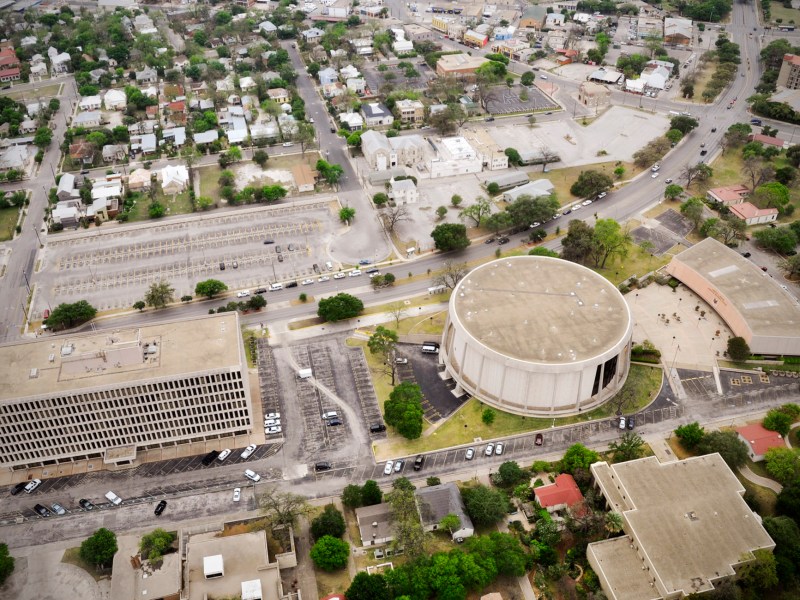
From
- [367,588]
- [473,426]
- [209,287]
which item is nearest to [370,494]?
[367,588]

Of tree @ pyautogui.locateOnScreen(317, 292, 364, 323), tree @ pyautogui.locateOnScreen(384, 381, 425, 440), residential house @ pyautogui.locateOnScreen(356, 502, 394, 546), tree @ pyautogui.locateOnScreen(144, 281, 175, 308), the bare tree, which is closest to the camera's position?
residential house @ pyautogui.locateOnScreen(356, 502, 394, 546)

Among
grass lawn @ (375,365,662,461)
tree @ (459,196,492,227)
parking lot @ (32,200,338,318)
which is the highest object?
tree @ (459,196,492,227)

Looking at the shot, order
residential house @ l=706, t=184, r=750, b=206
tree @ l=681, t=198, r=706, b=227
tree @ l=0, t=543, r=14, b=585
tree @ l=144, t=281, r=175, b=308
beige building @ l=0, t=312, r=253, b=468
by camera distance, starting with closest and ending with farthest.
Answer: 1. tree @ l=0, t=543, r=14, b=585
2. beige building @ l=0, t=312, r=253, b=468
3. tree @ l=144, t=281, r=175, b=308
4. tree @ l=681, t=198, r=706, b=227
5. residential house @ l=706, t=184, r=750, b=206

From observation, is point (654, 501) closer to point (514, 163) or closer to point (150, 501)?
point (150, 501)

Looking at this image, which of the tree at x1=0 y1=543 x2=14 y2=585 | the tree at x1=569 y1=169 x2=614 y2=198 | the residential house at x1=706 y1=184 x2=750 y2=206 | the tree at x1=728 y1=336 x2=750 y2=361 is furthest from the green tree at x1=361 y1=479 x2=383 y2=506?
the residential house at x1=706 y1=184 x2=750 y2=206

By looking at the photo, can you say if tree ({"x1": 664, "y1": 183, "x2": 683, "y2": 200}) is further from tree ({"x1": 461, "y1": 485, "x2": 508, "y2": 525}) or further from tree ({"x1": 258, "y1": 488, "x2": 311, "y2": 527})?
tree ({"x1": 258, "y1": 488, "x2": 311, "y2": 527})

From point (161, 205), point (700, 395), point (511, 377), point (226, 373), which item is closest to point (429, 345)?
point (511, 377)
